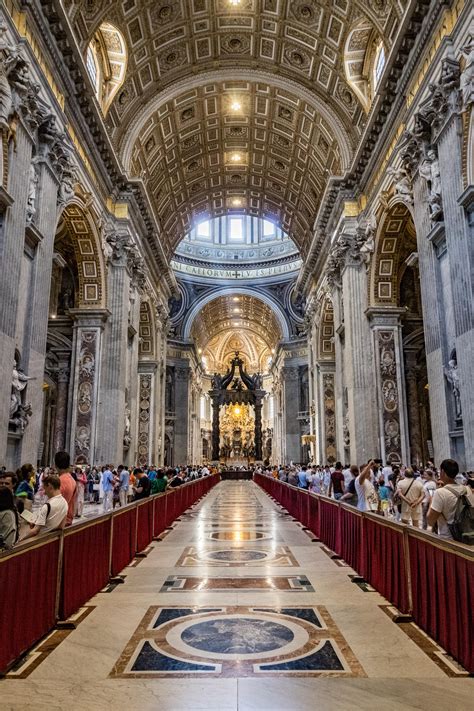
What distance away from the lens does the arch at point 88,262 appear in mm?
15109

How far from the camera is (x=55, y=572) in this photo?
13.9 feet

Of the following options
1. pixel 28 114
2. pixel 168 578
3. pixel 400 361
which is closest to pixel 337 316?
pixel 400 361

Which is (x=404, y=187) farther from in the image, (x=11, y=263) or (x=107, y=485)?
(x=107, y=485)

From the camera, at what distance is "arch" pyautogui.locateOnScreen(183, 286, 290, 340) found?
3994cm

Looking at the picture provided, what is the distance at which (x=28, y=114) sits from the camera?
961 centimetres

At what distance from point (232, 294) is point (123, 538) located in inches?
1398

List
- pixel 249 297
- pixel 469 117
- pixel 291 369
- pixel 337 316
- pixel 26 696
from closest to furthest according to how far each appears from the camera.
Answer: pixel 26 696 → pixel 469 117 → pixel 337 316 → pixel 291 369 → pixel 249 297

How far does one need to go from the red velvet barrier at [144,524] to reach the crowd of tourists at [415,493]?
2.88m

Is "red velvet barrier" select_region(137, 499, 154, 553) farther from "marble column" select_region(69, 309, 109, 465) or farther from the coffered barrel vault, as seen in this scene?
"marble column" select_region(69, 309, 109, 465)

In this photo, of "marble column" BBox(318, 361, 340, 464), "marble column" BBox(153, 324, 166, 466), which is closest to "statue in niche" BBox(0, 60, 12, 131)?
"marble column" BBox(153, 324, 166, 466)

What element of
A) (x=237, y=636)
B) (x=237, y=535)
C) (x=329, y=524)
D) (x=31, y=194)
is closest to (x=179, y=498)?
(x=237, y=535)

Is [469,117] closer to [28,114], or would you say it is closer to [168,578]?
[28,114]

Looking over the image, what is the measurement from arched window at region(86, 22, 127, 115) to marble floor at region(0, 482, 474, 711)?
13636mm

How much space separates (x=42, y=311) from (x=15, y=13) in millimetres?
5070
